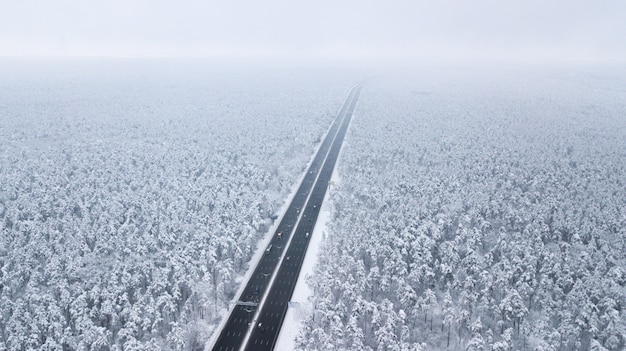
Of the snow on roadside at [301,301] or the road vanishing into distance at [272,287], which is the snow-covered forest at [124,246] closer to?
the road vanishing into distance at [272,287]

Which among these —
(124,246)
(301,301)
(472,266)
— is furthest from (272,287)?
(472,266)

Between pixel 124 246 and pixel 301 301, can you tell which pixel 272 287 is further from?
pixel 124 246

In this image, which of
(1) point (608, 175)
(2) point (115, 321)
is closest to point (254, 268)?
(2) point (115, 321)

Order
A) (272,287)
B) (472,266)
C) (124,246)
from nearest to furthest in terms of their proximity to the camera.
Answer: (472,266) → (272,287) → (124,246)

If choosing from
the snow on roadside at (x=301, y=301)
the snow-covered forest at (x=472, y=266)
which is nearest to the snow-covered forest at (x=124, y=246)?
the snow on roadside at (x=301, y=301)

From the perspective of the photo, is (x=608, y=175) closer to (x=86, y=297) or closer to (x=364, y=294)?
(x=364, y=294)

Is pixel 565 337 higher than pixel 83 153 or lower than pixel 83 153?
lower

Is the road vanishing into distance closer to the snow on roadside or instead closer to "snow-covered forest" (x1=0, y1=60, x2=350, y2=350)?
the snow on roadside
